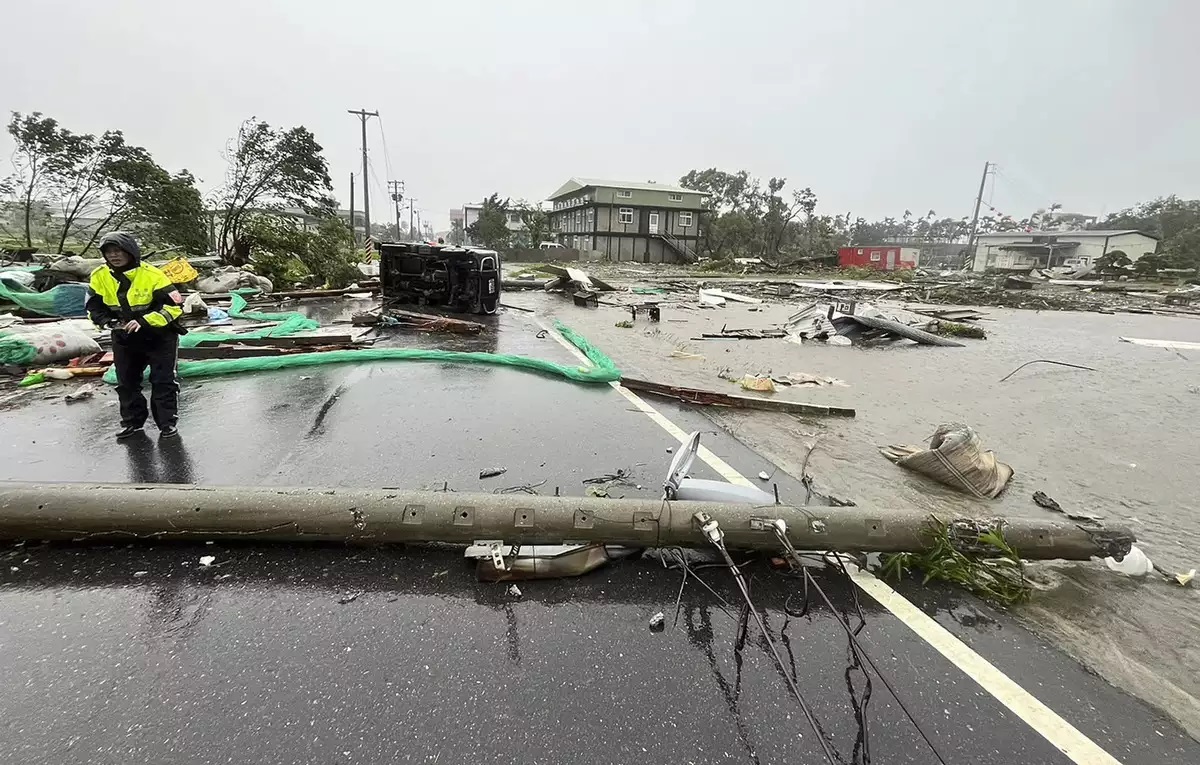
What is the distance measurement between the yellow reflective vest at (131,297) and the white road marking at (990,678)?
533 centimetres

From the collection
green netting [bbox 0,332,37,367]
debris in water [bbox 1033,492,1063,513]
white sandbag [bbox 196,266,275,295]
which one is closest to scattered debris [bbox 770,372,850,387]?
debris in water [bbox 1033,492,1063,513]

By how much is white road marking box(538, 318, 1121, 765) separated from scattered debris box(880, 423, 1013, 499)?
5.96ft

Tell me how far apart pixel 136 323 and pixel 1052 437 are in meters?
8.57

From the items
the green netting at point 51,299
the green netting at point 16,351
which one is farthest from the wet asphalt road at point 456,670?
the green netting at point 51,299

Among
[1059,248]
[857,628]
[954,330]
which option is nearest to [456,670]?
[857,628]

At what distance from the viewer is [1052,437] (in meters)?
5.46

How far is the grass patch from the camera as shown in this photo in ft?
8.65

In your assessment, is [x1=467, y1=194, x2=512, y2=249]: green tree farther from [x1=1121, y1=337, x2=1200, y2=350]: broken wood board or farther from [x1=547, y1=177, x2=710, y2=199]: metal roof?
[x1=1121, y1=337, x2=1200, y2=350]: broken wood board

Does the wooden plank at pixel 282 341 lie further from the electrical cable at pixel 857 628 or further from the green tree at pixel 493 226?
the green tree at pixel 493 226

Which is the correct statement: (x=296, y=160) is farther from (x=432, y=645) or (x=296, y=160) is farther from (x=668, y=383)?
(x=432, y=645)

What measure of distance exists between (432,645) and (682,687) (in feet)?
3.36

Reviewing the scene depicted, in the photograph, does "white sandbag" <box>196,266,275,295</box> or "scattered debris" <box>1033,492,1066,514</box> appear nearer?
"scattered debris" <box>1033,492,1066,514</box>

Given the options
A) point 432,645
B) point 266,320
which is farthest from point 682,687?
point 266,320

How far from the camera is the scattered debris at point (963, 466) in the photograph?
3.95 m
